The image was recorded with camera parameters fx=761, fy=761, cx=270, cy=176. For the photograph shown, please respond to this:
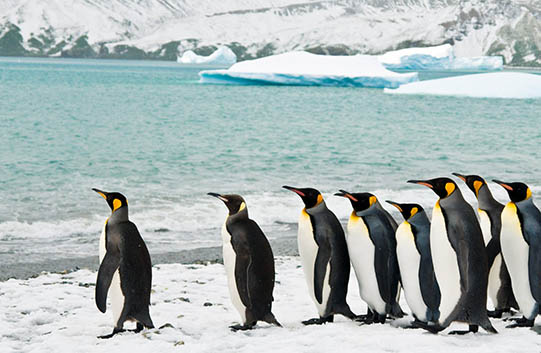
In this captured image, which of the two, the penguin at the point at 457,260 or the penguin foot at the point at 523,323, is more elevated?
the penguin at the point at 457,260

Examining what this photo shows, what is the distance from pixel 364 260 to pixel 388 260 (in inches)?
4.7

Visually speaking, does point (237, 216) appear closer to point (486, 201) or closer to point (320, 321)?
point (320, 321)

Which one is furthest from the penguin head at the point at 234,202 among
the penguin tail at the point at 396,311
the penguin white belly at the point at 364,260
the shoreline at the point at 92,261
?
the shoreline at the point at 92,261

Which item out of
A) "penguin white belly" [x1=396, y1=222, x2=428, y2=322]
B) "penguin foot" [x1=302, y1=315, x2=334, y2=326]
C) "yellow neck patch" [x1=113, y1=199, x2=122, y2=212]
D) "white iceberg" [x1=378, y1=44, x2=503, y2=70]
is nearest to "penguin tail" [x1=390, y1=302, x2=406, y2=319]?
"penguin white belly" [x1=396, y1=222, x2=428, y2=322]

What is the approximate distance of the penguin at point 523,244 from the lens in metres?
3.66

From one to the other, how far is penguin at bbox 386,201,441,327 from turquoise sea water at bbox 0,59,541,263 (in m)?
3.82

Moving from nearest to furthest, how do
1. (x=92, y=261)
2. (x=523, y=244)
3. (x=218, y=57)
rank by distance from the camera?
(x=523, y=244), (x=92, y=261), (x=218, y=57)

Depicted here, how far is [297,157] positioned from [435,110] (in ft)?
52.5

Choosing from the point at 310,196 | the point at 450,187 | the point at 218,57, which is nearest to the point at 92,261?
the point at 310,196

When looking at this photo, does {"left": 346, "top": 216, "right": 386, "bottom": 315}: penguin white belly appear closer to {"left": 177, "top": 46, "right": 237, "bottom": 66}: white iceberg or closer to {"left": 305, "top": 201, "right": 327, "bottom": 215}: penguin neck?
{"left": 305, "top": 201, "right": 327, "bottom": 215}: penguin neck

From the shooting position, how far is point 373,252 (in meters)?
3.80

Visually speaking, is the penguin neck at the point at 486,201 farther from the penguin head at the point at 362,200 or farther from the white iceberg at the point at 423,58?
the white iceberg at the point at 423,58

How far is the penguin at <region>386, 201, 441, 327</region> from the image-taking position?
145 inches

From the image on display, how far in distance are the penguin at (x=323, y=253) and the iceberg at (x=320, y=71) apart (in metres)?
34.2
